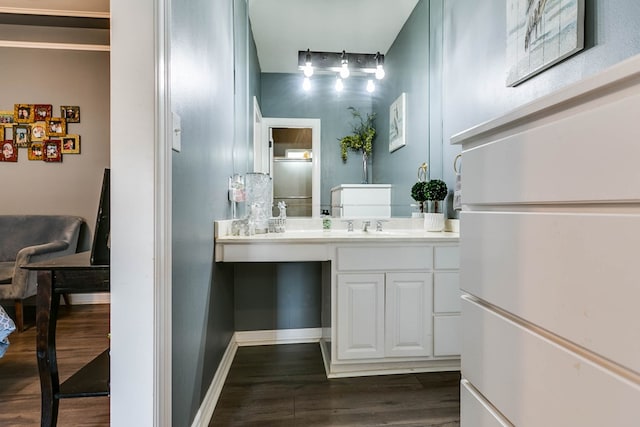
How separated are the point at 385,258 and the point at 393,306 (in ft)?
0.95

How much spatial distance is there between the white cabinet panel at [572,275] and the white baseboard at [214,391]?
4.32 feet

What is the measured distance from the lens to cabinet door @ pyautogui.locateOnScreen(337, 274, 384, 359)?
1769 millimetres

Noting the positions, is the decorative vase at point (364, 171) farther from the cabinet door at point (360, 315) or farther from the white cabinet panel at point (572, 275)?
the white cabinet panel at point (572, 275)

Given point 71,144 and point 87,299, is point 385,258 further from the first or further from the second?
point 71,144

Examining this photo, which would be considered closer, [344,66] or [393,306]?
[393,306]

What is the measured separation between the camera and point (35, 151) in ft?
10.1

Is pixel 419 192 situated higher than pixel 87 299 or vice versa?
pixel 419 192

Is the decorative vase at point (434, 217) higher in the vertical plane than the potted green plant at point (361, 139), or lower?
lower

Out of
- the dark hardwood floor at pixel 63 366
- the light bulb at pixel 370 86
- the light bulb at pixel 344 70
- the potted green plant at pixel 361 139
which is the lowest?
the dark hardwood floor at pixel 63 366

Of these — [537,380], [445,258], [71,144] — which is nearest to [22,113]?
[71,144]

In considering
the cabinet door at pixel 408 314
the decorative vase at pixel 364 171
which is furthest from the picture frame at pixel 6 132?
the cabinet door at pixel 408 314

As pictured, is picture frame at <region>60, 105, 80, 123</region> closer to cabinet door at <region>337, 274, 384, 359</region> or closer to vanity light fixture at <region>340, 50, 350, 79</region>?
vanity light fixture at <region>340, 50, 350, 79</region>

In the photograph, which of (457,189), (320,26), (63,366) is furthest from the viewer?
(320,26)

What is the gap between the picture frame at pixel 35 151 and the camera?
10.1 feet
